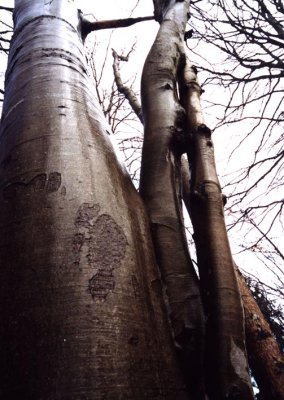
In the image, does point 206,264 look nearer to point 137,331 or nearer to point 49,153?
point 137,331

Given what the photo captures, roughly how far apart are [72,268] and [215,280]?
0.33 m

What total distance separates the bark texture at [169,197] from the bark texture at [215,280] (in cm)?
3

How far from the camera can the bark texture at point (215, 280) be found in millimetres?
649

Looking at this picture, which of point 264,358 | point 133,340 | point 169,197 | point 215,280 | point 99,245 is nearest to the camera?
point 133,340

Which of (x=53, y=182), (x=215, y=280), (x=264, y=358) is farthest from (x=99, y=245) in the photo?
(x=264, y=358)

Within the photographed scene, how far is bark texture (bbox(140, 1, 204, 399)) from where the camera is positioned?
0.66 meters

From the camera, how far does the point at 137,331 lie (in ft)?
1.88

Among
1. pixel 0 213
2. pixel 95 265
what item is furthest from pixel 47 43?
→ pixel 95 265

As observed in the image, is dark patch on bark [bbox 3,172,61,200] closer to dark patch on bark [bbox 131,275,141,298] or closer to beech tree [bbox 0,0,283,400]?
beech tree [bbox 0,0,283,400]

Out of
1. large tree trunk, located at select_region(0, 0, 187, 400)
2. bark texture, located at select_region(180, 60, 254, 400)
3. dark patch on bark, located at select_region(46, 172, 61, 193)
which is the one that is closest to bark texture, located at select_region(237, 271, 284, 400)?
bark texture, located at select_region(180, 60, 254, 400)

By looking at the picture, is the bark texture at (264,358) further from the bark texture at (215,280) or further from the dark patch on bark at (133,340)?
the dark patch on bark at (133,340)

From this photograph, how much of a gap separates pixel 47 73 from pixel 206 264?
0.71 meters

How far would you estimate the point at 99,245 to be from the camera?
66 centimetres

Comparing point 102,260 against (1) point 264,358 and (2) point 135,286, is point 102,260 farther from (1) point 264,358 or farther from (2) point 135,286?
(1) point 264,358
